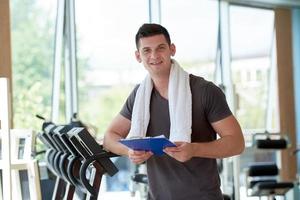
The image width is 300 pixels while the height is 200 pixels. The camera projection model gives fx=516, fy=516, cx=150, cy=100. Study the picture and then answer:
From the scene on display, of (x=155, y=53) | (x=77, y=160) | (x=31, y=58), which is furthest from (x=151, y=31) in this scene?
(x=31, y=58)

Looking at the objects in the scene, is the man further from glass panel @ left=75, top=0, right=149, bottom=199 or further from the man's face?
glass panel @ left=75, top=0, right=149, bottom=199

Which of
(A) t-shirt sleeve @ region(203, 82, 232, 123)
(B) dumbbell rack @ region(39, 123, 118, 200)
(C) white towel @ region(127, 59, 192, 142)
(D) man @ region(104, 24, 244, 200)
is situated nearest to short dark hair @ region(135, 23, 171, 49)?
(D) man @ region(104, 24, 244, 200)

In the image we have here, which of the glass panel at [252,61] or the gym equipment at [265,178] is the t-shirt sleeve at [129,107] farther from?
the glass panel at [252,61]

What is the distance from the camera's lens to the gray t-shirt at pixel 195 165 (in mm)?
1939

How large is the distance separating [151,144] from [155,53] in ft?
1.21

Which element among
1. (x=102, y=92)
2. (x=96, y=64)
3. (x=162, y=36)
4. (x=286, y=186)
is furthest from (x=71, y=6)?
(x=162, y=36)

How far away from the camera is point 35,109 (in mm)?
6055

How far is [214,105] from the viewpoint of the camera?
75.8 inches

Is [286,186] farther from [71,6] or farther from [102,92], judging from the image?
[71,6]

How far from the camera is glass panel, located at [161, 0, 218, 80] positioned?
23.1ft

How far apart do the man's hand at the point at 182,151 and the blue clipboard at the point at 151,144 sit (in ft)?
0.06

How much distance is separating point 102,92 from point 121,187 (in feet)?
4.25

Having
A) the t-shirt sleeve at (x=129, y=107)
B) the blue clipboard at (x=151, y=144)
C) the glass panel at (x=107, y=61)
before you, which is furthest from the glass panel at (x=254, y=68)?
the blue clipboard at (x=151, y=144)

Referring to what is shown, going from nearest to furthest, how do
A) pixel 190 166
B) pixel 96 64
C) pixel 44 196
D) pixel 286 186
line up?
1. pixel 190 166
2. pixel 44 196
3. pixel 286 186
4. pixel 96 64
